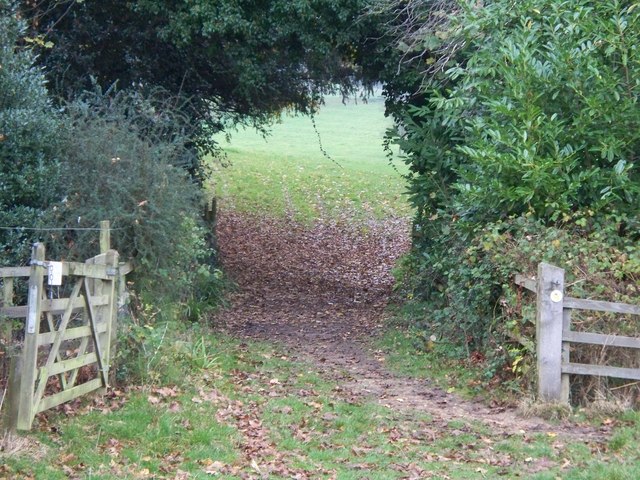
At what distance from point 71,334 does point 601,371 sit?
512cm

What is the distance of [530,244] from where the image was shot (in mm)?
9812

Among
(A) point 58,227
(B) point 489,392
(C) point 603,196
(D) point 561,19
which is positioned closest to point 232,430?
(B) point 489,392

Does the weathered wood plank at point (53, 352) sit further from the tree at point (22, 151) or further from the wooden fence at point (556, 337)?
the wooden fence at point (556, 337)

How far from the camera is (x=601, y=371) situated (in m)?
8.63

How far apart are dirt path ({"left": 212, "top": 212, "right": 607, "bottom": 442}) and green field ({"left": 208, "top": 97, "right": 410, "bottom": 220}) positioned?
2.34 m

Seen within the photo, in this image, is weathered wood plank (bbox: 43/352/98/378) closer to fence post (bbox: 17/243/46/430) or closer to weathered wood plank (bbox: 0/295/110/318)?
fence post (bbox: 17/243/46/430)

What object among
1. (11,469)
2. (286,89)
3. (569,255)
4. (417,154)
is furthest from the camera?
(286,89)

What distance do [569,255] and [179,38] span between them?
28.6 feet

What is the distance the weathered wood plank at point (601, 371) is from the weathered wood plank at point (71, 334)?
15.2 ft

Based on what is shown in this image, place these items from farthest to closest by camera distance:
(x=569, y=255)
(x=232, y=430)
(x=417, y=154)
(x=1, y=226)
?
(x=417, y=154) → (x=1, y=226) → (x=569, y=255) → (x=232, y=430)

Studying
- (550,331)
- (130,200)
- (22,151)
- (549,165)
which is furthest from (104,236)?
(549,165)

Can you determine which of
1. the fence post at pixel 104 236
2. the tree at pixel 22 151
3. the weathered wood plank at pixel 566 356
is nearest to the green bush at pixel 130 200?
the tree at pixel 22 151

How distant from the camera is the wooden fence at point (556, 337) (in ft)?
28.5

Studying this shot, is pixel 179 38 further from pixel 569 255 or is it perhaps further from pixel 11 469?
pixel 11 469
